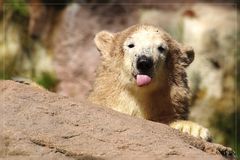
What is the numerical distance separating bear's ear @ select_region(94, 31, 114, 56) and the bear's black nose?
109 centimetres

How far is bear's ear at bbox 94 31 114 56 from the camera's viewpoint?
10.5 m

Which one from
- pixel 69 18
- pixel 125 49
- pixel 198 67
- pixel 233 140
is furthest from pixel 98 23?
pixel 125 49

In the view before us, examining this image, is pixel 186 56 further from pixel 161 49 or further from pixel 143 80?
pixel 143 80

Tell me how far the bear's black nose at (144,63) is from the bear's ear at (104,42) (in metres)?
1.09

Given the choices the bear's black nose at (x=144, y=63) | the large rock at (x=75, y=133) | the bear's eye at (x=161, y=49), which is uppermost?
the bear's eye at (x=161, y=49)

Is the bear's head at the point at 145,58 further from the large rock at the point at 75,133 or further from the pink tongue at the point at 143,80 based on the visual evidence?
the large rock at the point at 75,133

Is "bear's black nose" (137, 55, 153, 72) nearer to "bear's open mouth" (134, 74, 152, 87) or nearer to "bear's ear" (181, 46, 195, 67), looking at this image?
"bear's open mouth" (134, 74, 152, 87)

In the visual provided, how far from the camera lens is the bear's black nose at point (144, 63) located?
30.7ft

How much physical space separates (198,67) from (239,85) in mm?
827

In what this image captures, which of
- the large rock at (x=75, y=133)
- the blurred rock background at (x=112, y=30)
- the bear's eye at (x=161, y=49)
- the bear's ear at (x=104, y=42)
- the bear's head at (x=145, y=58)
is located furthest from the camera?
the blurred rock background at (x=112, y=30)

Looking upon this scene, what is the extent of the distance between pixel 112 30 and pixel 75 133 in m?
9.54

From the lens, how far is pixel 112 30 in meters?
16.3

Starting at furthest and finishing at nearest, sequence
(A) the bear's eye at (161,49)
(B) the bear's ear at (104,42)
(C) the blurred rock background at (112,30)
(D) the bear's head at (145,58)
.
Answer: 1. (C) the blurred rock background at (112,30)
2. (B) the bear's ear at (104,42)
3. (A) the bear's eye at (161,49)
4. (D) the bear's head at (145,58)

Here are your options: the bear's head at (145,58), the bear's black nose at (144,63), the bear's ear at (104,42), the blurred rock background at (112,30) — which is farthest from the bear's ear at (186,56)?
the blurred rock background at (112,30)
